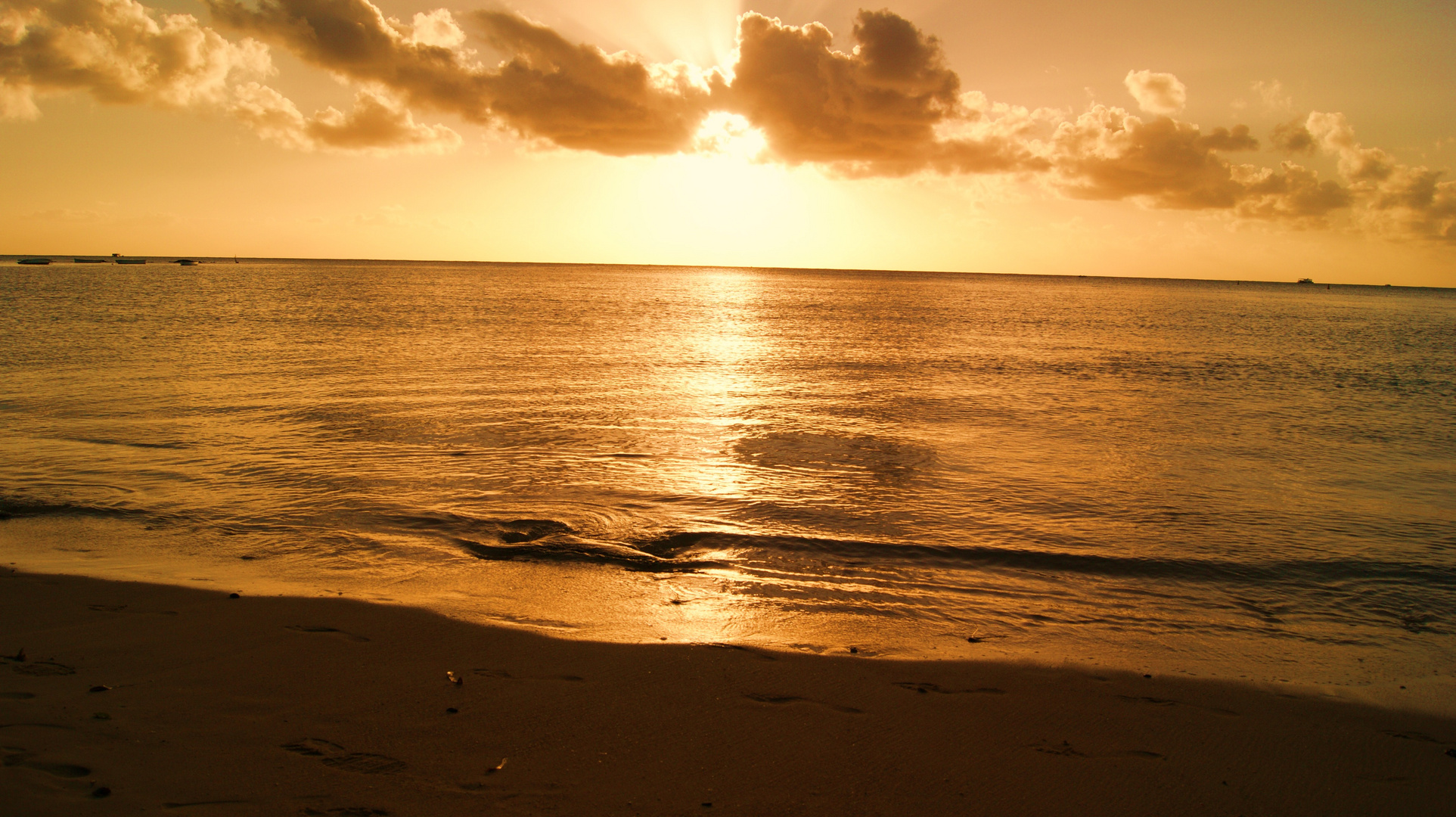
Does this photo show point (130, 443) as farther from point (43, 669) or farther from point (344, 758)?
point (344, 758)

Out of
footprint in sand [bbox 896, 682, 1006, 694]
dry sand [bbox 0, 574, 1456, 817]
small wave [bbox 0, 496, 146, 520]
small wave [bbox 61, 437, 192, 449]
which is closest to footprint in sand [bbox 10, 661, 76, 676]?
dry sand [bbox 0, 574, 1456, 817]

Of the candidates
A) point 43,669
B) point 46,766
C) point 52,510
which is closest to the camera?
point 46,766

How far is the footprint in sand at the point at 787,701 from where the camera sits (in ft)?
16.4

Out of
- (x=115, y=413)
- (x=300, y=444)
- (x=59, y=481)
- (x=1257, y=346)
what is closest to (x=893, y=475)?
(x=300, y=444)

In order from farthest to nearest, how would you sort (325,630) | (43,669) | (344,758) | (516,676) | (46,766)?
(325,630) → (516,676) → (43,669) → (344,758) → (46,766)

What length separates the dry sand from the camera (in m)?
3.96

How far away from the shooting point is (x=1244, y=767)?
180 inches

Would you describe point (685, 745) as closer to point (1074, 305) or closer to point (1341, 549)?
point (1341, 549)

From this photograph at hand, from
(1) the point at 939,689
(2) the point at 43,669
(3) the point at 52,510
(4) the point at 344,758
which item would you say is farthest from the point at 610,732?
(3) the point at 52,510

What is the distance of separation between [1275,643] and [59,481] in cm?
1627

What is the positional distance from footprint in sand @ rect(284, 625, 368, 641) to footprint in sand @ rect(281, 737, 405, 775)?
1.55 m

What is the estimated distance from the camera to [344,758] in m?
4.21

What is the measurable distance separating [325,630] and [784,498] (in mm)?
6616

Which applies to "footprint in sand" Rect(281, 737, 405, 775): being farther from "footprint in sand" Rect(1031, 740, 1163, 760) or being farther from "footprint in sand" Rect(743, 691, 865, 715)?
"footprint in sand" Rect(1031, 740, 1163, 760)
